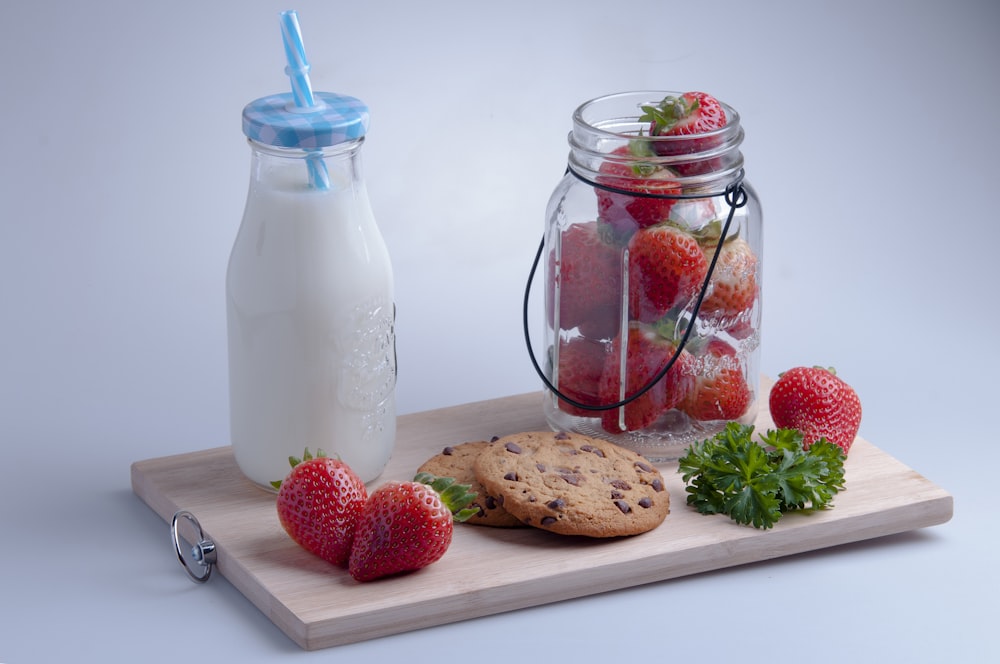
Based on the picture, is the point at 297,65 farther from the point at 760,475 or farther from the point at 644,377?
the point at 760,475

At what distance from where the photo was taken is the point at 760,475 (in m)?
2.33

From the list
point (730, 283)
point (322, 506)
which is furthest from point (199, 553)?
point (730, 283)

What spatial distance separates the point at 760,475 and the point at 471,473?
1.40ft

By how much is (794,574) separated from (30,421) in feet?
4.37

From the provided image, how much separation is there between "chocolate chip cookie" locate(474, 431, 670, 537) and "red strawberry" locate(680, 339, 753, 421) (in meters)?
0.16

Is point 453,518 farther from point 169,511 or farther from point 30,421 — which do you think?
point 30,421

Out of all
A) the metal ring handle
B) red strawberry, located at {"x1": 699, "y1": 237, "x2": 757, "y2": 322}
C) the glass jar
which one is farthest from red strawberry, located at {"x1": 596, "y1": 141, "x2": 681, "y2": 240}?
the metal ring handle

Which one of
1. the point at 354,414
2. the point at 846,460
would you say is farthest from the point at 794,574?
the point at 354,414

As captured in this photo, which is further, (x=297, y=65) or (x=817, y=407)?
(x=817, y=407)

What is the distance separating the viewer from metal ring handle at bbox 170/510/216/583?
7.40 feet

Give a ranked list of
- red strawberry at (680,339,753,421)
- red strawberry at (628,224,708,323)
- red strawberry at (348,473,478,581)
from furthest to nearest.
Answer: red strawberry at (680,339,753,421) → red strawberry at (628,224,708,323) → red strawberry at (348,473,478,581)

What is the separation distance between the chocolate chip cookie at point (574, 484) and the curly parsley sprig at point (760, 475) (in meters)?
0.06

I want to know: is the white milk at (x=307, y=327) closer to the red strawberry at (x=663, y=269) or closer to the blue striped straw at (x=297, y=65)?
the blue striped straw at (x=297, y=65)

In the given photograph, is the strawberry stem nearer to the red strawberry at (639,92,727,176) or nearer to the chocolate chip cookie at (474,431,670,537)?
the chocolate chip cookie at (474,431,670,537)
